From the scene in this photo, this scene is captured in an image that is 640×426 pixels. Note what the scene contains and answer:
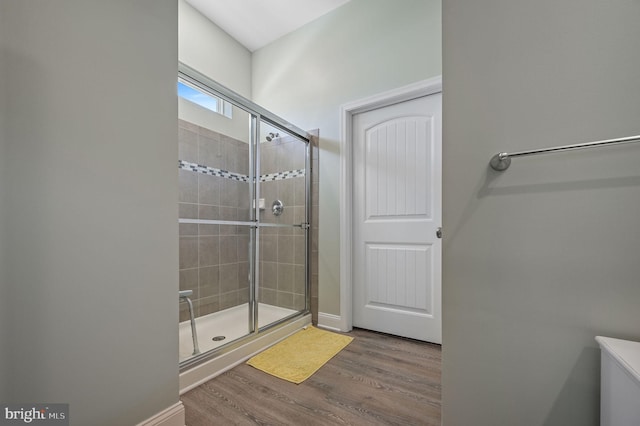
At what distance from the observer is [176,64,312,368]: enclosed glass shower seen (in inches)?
82.4

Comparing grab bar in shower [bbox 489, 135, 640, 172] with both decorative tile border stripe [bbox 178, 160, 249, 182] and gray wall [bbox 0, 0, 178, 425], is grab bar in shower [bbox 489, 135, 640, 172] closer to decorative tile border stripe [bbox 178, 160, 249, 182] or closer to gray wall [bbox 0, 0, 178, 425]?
gray wall [bbox 0, 0, 178, 425]

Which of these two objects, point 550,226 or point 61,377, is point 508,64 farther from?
point 61,377

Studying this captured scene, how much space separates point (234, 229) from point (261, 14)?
2.04 m

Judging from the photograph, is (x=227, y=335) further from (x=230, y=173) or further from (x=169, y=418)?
(x=230, y=173)

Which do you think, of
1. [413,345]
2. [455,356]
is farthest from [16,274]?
[413,345]

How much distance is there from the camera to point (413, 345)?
2.02 metres

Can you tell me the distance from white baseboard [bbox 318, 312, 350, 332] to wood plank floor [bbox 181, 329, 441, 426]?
462 millimetres

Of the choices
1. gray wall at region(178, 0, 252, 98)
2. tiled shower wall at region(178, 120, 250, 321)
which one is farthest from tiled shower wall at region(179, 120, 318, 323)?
gray wall at region(178, 0, 252, 98)

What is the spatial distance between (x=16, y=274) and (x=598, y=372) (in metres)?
1.77

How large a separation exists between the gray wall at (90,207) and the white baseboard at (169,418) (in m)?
0.03

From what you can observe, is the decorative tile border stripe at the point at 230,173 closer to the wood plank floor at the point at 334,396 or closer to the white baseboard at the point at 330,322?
the white baseboard at the point at 330,322

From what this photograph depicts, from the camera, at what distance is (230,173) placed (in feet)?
7.54

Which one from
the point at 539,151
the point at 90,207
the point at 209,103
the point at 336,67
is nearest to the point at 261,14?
the point at 336,67

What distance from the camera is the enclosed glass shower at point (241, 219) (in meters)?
2.09
